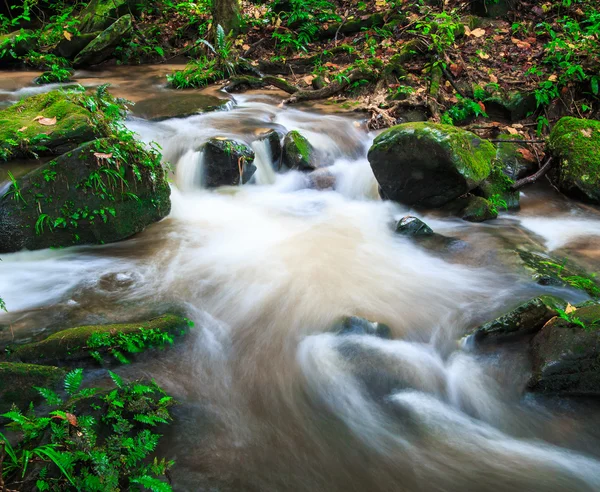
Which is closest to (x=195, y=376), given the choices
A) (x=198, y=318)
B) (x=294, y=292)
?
(x=198, y=318)

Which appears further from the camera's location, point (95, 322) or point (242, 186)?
point (242, 186)

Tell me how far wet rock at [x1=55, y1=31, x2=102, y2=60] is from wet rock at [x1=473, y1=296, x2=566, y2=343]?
11.6 meters

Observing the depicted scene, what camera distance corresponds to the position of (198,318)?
163 inches

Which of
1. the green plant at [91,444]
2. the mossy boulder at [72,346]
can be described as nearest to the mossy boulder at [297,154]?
the mossy boulder at [72,346]

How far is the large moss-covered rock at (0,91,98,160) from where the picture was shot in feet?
16.1

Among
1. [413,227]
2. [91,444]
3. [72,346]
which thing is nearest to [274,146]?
[413,227]

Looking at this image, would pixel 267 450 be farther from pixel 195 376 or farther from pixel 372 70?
pixel 372 70

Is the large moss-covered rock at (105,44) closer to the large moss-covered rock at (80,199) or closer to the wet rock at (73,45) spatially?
the wet rock at (73,45)

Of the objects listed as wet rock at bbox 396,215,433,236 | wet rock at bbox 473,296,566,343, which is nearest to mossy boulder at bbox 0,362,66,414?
wet rock at bbox 473,296,566,343

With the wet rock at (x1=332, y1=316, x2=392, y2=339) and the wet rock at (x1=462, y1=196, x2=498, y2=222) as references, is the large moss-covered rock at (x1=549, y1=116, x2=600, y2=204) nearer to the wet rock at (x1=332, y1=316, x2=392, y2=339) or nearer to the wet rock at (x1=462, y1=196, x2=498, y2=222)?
the wet rock at (x1=462, y1=196, x2=498, y2=222)

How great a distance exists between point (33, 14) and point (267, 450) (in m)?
15.5

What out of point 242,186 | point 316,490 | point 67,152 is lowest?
point 316,490

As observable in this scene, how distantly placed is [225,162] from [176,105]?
8.41ft

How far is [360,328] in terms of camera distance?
404cm
